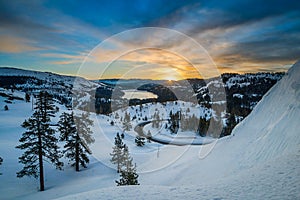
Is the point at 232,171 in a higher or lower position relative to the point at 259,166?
lower

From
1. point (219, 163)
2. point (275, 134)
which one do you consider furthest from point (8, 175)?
point (275, 134)

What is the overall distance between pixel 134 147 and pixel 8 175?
1253 inches

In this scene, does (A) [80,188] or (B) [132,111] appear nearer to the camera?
(A) [80,188]

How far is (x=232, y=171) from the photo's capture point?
1352 cm

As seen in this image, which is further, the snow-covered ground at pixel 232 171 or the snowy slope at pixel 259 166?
the snow-covered ground at pixel 232 171

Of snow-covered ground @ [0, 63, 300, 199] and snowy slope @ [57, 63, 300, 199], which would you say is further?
snow-covered ground @ [0, 63, 300, 199]

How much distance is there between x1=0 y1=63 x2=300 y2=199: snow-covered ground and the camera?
22.1ft

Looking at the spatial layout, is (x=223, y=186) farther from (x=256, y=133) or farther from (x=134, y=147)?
(x=134, y=147)

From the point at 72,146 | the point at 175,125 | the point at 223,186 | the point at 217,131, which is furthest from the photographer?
the point at 175,125

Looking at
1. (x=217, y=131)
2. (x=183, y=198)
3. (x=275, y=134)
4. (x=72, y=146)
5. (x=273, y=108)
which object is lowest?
(x=217, y=131)

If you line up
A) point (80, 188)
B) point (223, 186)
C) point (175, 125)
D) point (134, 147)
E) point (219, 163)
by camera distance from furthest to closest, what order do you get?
point (175, 125) → point (134, 147) → point (80, 188) → point (219, 163) → point (223, 186)

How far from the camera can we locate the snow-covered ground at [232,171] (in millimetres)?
6727

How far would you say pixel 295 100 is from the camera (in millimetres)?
14062

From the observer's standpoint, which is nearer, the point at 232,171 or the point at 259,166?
the point at 259,166
